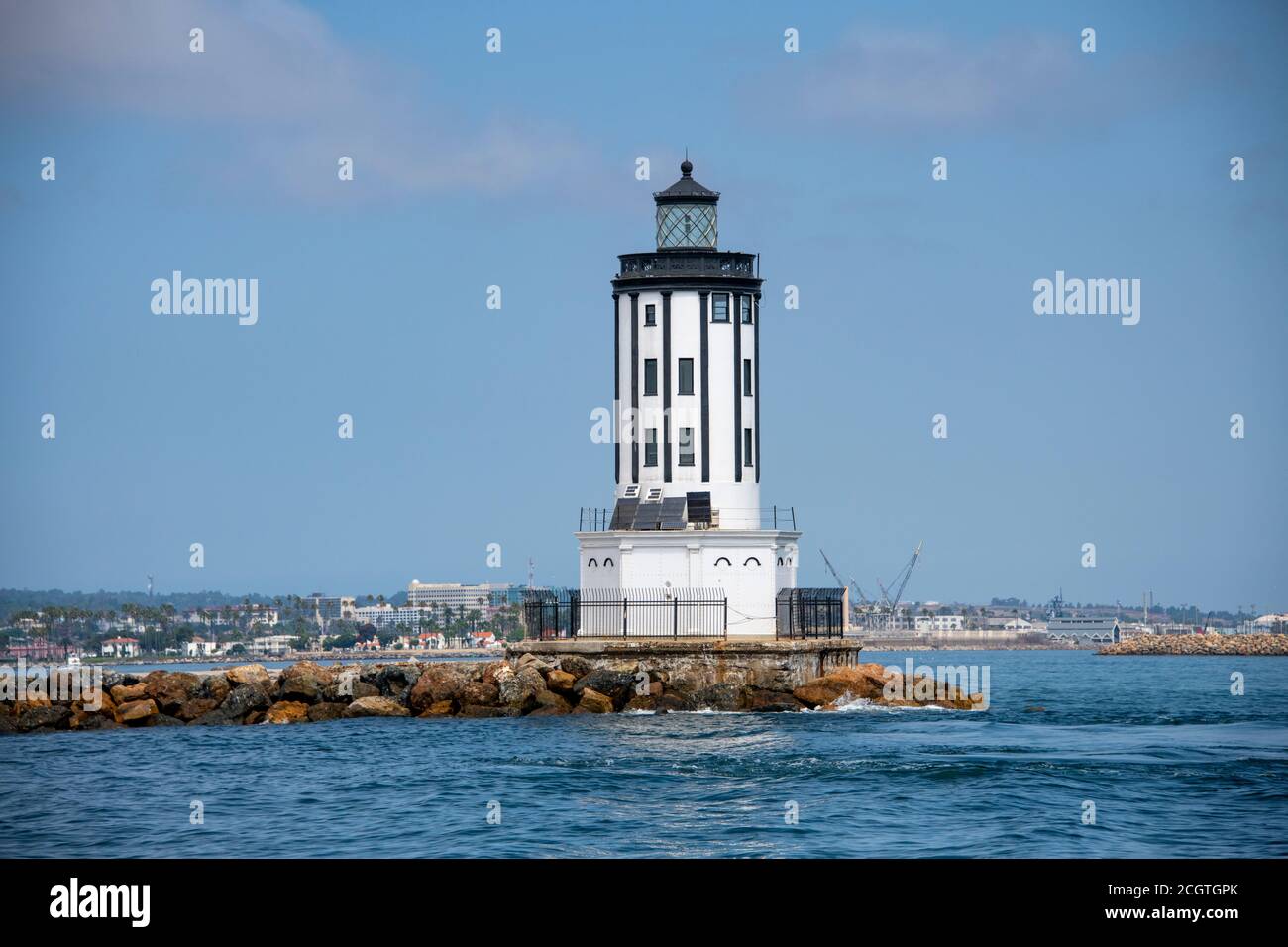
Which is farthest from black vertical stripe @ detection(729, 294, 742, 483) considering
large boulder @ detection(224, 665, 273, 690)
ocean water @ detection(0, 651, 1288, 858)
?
large boulder @ detection(224, 665, 273, 690)

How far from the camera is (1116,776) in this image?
33031 mm

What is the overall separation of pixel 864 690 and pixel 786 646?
3.32 meters

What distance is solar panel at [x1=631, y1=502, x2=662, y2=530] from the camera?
1881 inches

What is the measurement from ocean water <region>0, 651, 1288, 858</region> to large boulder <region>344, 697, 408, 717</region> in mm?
707

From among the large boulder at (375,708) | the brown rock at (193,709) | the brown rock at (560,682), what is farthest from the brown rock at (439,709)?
the brown rock at (193,709)

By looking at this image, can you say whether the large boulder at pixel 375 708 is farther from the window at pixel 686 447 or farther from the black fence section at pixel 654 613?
the window at pixel 686 447

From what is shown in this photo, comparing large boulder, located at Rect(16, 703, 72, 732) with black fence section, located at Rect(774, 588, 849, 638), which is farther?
black fence section, located at Rect(774, 588, 849, 638)

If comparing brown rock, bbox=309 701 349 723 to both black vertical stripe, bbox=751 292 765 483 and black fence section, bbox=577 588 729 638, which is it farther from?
black vertical stripe, bbox=751 292 765 483

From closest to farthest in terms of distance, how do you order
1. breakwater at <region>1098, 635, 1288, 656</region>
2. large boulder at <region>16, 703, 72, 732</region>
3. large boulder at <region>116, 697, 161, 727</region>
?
large boulder at <region>16, 703, 72, 732</region> → large boulder at <region>116, 697, 161, 727</region> → breakwater at <region>1098, 635, 1288, 656</region>

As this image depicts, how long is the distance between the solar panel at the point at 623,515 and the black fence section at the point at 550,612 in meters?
2.46

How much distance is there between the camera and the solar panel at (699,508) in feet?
159

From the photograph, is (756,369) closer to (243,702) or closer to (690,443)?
(690,443)

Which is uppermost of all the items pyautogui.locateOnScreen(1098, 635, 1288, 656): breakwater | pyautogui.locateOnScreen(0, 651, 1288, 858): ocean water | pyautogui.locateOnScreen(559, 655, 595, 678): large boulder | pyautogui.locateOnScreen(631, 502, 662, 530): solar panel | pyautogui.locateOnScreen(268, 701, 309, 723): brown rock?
pyautogui.locateOnScreen(631, 502, 662, 530): solar panel
